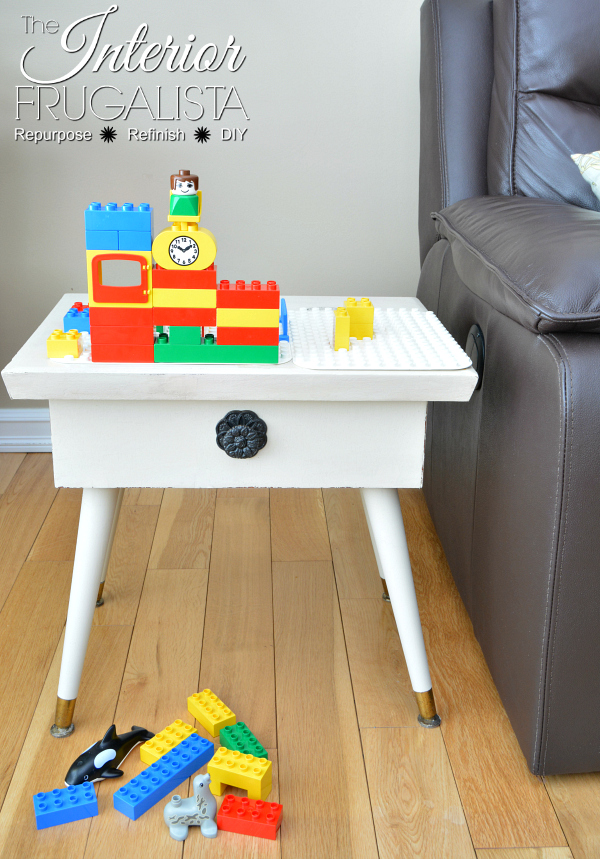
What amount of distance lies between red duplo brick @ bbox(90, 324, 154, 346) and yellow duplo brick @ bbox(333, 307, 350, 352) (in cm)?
19

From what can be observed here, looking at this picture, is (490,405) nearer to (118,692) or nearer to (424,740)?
(424,740)

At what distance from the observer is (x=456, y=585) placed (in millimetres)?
1126

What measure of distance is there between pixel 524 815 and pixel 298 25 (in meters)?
1.32

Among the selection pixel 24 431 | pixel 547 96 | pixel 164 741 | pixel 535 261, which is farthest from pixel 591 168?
pixel 24 431

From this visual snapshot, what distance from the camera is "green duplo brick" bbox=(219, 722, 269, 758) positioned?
83 centimetres

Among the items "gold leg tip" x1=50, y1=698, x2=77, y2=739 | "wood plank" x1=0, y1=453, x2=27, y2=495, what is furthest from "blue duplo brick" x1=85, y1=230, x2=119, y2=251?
"wood plank" x1=0, y1=453, x2=27, y2=495

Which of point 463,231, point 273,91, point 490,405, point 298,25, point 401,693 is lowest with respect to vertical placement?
point 401,693

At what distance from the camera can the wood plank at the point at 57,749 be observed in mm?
747

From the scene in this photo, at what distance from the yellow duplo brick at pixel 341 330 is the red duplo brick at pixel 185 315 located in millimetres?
132

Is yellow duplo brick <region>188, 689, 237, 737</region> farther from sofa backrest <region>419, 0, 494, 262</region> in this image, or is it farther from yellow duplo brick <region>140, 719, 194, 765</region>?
sofa backrest <region>419, 0, 494, 262</region>

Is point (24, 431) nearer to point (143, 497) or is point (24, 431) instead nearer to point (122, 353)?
point (143, 497)

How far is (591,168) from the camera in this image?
1089 millimetres

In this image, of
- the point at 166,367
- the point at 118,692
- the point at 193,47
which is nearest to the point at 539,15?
the point at 193,47

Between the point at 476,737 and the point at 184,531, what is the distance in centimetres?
63
